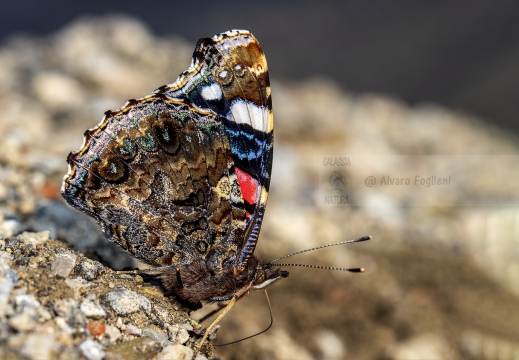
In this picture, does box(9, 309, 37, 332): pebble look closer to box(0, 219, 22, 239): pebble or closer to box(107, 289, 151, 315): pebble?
box(107, 289, 151, 315): pebble

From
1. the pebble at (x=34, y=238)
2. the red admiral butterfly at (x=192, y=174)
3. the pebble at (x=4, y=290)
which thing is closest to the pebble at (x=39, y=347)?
the pebble at (x=4, y=290)

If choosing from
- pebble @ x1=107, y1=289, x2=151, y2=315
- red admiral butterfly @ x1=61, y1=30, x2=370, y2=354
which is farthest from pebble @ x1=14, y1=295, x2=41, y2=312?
red admiral butterfly @ x1=61, y1=30, x2=370, y2=354

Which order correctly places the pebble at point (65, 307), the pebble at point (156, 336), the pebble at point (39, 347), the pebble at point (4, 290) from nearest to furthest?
the pebble at point (39, 347), the pebble at point (4, 290), the pebble at point (65, 307), the pebble at point (156, 336)

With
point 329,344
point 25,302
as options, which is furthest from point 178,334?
point 329,344

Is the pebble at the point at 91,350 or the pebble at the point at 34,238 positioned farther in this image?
the pebble at the point at 34,238

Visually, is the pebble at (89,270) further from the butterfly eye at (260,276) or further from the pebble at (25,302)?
the butterfly eye at (260,276)

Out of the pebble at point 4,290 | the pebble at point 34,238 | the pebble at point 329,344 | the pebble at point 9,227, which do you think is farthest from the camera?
the pebble at point 329,344

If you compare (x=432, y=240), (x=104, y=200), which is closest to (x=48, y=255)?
(x=104, y=200)

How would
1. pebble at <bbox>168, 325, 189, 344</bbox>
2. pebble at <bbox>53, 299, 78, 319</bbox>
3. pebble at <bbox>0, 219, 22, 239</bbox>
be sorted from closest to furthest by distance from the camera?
1. pebble at <bbox>53, 299, 78, 319</bbox>
2. pebble at <bbox>168, 325, 189, 344</bbox>
3. pebble at <bbox>0, 219, 22, 239</bbox>

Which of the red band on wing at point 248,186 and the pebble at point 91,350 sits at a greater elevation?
the red band on wing at point 248,186
